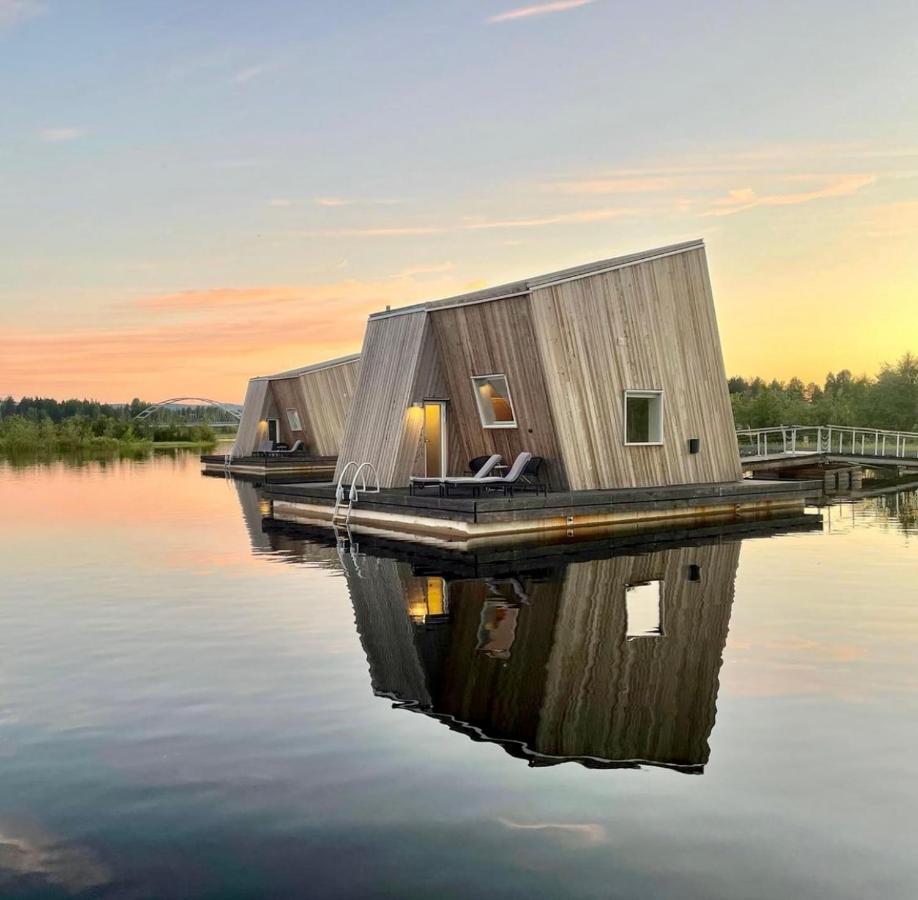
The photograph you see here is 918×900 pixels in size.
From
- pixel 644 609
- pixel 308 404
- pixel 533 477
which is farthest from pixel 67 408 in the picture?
pixel 644 609

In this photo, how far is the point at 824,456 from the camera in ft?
85.0

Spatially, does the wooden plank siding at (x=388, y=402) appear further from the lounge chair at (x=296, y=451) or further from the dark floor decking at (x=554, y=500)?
the lounge chair at (x=296, y=451)

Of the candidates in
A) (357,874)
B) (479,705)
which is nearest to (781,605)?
(479,705)

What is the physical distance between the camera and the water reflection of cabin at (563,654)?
5.10 m

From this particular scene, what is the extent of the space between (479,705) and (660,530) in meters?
9.92

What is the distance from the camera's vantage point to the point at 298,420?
1367 inches

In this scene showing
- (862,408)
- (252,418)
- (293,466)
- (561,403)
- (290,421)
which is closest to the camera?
(561,403)

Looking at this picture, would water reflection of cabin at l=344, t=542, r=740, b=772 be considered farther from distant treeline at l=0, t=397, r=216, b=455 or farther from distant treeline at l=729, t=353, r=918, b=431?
distant treeline at l=0, t=397, r=216, b=455

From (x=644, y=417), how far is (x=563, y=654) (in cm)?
1027

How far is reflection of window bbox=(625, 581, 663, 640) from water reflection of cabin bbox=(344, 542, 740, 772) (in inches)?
0.5

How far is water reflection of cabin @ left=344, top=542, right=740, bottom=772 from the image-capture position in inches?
201

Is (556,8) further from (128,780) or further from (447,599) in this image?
(128,780)

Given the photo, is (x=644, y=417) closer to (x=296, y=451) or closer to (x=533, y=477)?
(x=533, y=477)

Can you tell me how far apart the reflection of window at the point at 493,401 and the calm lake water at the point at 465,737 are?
21.0 ft
